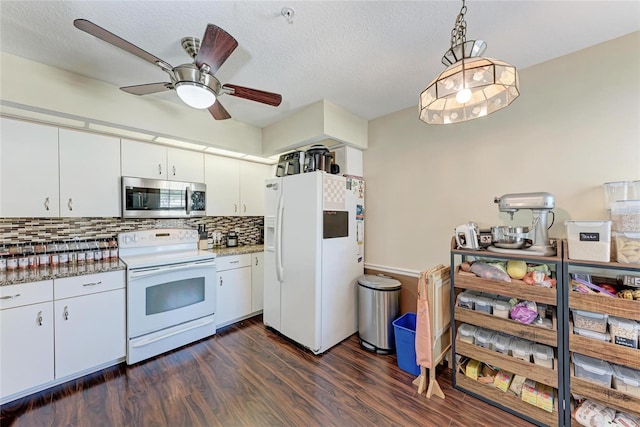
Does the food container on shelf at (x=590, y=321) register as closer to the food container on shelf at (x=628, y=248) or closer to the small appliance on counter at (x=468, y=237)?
the food container on shelf at (x=628, y=248)

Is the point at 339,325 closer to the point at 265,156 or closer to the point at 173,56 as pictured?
the point at 265,156

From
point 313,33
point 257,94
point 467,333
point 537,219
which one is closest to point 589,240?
point 537,219

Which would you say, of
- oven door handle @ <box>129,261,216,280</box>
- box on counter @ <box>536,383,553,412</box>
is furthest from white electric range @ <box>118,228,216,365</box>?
box on counter @ <box>536,383,553,412</box>

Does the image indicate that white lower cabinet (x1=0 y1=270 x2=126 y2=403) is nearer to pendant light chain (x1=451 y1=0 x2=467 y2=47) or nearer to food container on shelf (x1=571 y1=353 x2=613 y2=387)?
pendant light chain (x1=451 y1=0 x2=467 y2=47)

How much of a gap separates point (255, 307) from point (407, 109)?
9.95 feet

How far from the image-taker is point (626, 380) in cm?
140

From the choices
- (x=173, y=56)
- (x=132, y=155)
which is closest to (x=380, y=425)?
(x=173, y=56)

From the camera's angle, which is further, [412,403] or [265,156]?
[265,156]

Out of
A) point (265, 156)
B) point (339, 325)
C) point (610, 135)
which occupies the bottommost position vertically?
point (339, 325)

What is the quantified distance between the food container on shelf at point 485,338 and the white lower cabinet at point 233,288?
8.18ft

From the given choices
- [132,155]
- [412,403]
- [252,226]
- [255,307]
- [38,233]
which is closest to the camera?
[412,403]

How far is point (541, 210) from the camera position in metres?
1.69

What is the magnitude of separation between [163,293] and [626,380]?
343 centimetres

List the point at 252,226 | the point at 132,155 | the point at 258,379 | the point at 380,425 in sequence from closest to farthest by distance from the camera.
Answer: the point at 380,425, the point at 258,379, the point at 132,155, the point at 252,226
